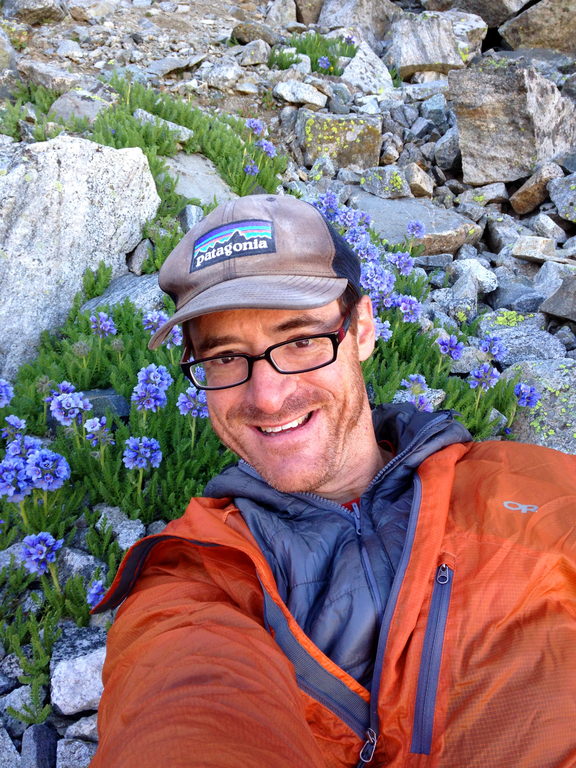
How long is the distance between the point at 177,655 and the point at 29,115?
796 cm

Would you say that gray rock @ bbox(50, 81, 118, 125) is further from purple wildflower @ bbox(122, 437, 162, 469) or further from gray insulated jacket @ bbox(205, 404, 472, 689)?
gray insulated jacket @ bbox(205, 404, 472, 689)

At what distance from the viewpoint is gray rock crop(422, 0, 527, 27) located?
12828 mm

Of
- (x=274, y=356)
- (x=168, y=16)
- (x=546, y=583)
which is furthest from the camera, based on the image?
(x=168, y=16)

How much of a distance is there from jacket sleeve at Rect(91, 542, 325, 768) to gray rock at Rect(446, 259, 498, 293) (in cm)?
571

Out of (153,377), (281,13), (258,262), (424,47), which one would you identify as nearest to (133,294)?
(153,377)

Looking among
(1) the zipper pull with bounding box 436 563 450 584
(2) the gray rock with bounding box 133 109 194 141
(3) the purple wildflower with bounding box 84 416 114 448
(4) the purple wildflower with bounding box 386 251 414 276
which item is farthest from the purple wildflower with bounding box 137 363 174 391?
(2) the gray rock with bounding box 133 109 194 141

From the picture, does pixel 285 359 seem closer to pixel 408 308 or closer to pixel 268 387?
pixel 268 387

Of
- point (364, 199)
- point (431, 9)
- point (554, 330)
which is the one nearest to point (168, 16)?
point (431, 9)

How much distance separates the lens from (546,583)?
182cm

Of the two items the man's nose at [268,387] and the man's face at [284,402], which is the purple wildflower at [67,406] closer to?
the man's face at [284,402]

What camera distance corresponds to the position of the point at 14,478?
3.18 meters

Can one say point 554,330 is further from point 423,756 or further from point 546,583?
A: point 423,756

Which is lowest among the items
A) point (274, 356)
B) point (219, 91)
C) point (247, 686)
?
point (219, 91)

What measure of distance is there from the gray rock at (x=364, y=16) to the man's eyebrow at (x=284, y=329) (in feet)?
41.2
